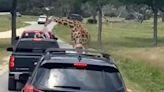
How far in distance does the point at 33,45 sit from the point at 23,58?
4.83 feet

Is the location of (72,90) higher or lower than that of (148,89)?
higher

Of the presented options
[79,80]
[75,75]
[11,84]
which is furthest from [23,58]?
[79,80]

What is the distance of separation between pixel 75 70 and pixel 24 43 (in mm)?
10334

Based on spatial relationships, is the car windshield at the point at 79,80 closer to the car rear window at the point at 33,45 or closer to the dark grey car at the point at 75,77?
the dark grey car at the point at 75,77

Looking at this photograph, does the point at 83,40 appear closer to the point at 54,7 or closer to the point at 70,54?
the point at 70,54

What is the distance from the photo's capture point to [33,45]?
19938 millimetres

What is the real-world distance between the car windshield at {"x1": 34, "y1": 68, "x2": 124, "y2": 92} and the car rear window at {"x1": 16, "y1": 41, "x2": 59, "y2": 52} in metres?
9.90

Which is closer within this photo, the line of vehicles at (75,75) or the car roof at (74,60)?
the line of vehicles at (75,75)

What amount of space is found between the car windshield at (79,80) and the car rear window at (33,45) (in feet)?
32.5

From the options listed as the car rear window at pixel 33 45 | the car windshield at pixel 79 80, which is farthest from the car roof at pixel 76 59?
the car rear window at pixel 33 45

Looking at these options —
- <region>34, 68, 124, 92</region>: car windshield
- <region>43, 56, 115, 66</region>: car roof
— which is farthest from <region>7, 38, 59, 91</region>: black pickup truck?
<region>34, 68, 124, 92</region>: car windshield

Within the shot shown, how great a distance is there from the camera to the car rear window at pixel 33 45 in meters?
19.7

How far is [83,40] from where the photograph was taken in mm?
41500

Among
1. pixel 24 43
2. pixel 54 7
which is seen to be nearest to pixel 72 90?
pixel 24 43
